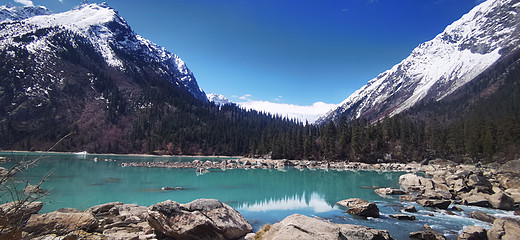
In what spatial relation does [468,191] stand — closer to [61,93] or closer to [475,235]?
[475,235]

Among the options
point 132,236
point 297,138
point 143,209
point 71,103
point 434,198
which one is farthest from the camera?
point 71,103

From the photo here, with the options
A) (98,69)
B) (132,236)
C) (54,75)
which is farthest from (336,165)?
(98,69)

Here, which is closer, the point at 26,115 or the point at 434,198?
the point at 434,198

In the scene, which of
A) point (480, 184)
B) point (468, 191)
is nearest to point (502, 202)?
point (468, 191)

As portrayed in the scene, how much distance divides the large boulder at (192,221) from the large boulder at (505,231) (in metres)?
11.8

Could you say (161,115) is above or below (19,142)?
above

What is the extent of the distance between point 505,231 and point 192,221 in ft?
46.0

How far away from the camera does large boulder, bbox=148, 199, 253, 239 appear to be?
11.3 m

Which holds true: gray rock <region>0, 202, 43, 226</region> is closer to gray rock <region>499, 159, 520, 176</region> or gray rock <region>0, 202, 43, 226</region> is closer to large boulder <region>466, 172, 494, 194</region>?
large boulder <region>466, 172, 494, 194</region>

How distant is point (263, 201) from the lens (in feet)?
82.4

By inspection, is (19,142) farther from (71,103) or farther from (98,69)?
(98,69)

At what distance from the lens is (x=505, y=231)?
12.3 meters

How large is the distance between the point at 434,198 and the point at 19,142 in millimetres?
137736

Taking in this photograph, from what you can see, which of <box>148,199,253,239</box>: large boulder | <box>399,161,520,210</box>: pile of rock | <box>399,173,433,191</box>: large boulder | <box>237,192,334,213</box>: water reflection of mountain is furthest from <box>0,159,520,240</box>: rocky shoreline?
<box>399,173,433,191</box>: large boulder
